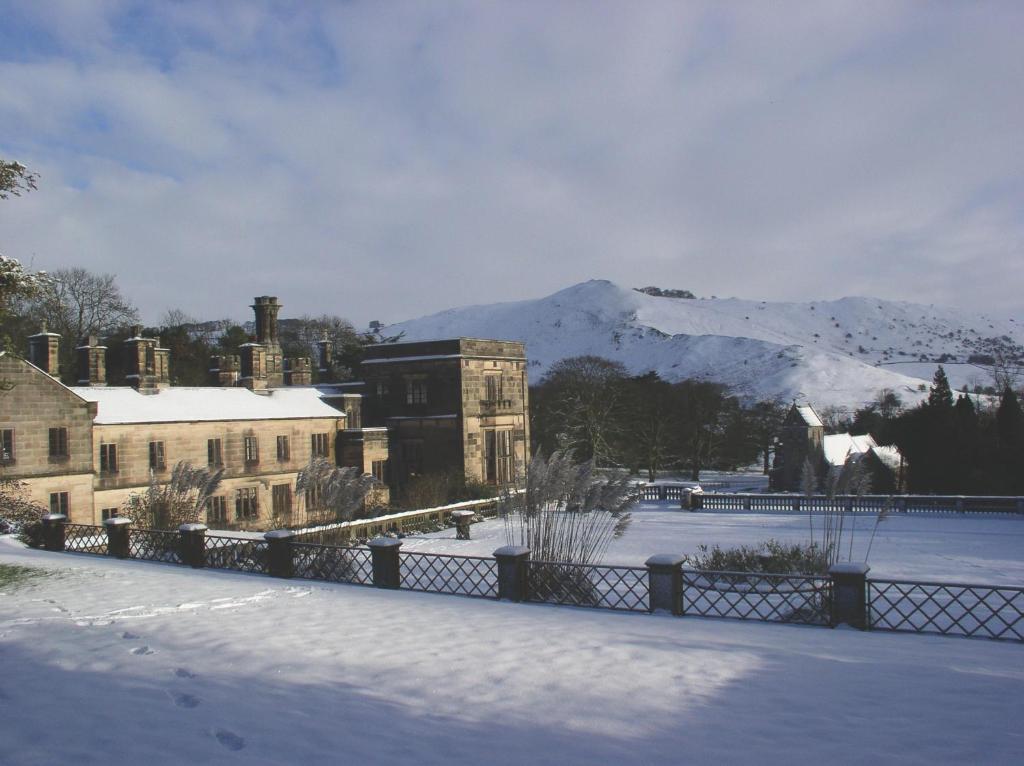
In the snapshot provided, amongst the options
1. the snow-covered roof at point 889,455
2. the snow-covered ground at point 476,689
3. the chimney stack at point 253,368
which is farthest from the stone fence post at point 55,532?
the snow-covered roof at point 889,455

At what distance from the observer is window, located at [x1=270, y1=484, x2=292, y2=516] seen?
32.0 m

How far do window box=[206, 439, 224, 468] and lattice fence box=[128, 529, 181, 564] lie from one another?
12140mm

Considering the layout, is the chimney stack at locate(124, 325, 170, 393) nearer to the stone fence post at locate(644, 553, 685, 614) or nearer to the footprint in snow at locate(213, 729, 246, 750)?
the stone fence post at locate(644, 553, 685, 614)

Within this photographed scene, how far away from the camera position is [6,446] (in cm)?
2452

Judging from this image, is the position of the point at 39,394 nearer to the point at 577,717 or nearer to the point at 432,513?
the point at 432,513

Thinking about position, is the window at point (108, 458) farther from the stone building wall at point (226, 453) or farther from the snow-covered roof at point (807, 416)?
the snow-covered roof at point (807, 416)

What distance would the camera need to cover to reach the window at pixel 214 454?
29.8 metres

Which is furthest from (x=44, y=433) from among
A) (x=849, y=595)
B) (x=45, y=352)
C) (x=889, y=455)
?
(x=889, y=455)

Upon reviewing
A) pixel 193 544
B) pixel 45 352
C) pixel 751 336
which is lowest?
pixel 193 544

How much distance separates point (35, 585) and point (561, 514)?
29.1ft

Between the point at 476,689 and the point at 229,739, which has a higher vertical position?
the point at 229,739

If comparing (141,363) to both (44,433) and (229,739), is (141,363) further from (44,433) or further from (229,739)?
(229,739)

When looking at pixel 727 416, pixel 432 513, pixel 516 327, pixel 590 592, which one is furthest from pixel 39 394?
pixel 516 327

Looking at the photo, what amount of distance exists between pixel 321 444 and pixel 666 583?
24.8 m
